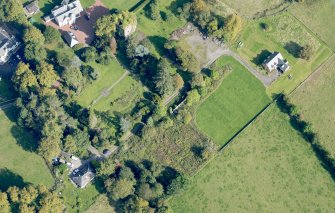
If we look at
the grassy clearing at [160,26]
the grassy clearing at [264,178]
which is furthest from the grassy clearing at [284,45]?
the grassy clearing at [160,26]

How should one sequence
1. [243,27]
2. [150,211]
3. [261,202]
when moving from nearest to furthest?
[150,211] → [261,202] → [243,27]

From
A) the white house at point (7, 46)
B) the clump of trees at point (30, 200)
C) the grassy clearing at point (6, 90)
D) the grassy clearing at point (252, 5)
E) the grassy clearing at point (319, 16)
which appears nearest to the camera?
the clump of trees at point (30, 200)

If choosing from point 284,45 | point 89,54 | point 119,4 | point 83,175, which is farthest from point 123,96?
point 284,45

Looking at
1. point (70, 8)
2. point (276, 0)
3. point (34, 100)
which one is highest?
point (276, 0)

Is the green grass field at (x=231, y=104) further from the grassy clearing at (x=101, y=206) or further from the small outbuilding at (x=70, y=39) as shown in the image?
the small outbuilding at (x=70, y=39)

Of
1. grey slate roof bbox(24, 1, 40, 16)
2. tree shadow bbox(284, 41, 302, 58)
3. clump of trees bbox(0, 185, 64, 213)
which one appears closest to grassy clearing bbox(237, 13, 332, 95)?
tree shadow bbox(284, 41, 302, 58)

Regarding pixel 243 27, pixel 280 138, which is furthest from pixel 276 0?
pixel 280 138

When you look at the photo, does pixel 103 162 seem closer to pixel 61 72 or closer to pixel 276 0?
pixel 61 72
